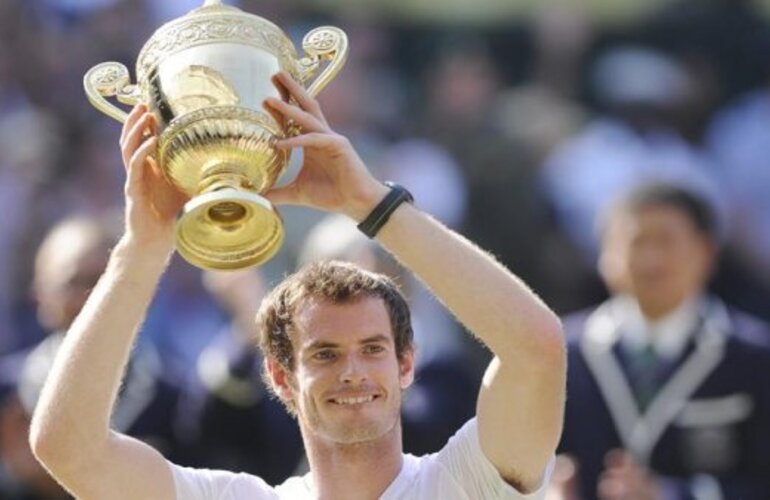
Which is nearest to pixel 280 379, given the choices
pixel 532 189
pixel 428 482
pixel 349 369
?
pixel 349 369

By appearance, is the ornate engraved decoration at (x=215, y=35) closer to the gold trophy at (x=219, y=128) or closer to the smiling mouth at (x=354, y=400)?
the gold trophy at (x=219, y=128)

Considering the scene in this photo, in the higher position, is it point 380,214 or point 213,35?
point 213,35

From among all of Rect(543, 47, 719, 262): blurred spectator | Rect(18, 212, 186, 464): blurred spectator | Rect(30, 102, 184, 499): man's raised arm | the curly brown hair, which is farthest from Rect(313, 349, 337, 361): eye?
Rect(543, 47, 719, 262): blurred spectator

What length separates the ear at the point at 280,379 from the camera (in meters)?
5.67

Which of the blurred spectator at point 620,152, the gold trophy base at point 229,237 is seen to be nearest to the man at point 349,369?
the gold trophy base at point 229,237

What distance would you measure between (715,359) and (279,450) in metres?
1.45

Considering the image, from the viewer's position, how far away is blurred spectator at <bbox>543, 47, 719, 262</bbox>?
1101cm

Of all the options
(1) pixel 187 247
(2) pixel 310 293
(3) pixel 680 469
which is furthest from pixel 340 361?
(3) pixel 680 469

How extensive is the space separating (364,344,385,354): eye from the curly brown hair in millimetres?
78

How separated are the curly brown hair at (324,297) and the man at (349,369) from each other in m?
0.06

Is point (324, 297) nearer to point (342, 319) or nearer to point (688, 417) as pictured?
point (342, 319)

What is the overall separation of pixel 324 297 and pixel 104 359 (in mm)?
550

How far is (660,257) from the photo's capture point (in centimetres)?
809

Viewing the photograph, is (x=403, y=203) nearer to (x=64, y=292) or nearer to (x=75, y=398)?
(x=75, y=398)
